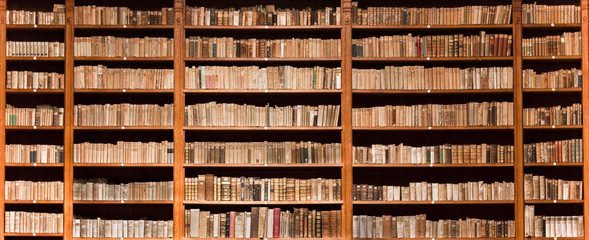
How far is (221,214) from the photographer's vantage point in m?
4.95

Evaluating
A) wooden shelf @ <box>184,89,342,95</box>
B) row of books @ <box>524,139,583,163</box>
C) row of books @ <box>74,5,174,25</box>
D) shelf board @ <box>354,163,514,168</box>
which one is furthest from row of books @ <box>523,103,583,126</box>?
row of books @ <box>74,5,174,25</box>

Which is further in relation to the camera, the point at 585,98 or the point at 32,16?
the point at 32,16

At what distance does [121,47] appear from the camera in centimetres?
498

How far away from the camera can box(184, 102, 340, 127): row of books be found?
16.3ft

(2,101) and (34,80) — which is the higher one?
(34,80)

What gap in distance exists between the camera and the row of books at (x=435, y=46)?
4945mm

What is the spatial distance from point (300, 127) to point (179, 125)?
102 centimetres

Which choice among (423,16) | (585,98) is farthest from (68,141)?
(585,98)

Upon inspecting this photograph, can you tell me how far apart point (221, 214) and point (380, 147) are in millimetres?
1461

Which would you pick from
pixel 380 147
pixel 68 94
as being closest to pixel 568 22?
pixel 380 147

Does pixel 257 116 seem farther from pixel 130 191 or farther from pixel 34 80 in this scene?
pixel 34 80

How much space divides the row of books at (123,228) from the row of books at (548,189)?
9.95ft

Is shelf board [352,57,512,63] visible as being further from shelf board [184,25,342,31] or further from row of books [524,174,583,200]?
row of books [524,174,583,200]

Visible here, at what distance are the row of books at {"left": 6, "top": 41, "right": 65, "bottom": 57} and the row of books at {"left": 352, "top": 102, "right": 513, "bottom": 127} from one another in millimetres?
2572
